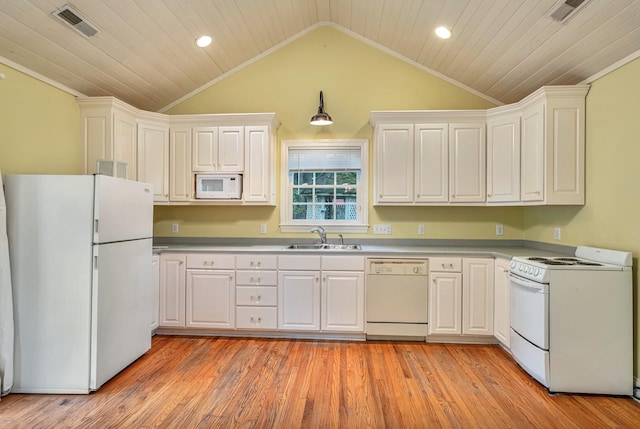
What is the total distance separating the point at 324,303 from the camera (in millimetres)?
3264

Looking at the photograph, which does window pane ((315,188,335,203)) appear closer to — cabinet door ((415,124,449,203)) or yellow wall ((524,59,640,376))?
cabinet door ((415,124,449,203))

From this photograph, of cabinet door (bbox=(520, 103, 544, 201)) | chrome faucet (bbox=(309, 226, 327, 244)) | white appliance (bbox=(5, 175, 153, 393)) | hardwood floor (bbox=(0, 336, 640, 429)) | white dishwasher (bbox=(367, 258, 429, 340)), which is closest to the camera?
hardwood floor (bbox=(0, 336, 640, 429))

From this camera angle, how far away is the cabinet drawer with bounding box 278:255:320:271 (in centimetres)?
327

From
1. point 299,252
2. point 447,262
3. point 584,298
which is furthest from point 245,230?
point 584,298

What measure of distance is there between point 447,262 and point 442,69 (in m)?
2.16

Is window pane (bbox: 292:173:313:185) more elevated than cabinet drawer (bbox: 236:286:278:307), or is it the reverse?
window pane (bbox: 292:173:313:185)

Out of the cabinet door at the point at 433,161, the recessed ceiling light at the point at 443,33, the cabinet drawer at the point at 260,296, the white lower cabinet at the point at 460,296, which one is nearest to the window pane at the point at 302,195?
the cabinet drawer at the point at 260,296

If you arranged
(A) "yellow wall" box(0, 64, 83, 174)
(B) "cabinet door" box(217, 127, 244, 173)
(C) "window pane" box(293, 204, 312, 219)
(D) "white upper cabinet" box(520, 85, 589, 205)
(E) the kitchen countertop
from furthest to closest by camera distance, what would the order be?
(C) "window pane" box(293, 204, 312, 219) < (B) "cabinet door" box(217, 127, 244, 173) < (E) the kitchen countertop < (D) "white upper cabinet" box(520, 85, 589, 205) < (A) "yellow wall" box(0, 64, 83, 174)

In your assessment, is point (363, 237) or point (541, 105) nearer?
point (541, 105)

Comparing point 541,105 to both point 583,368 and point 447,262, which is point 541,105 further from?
point 583,368

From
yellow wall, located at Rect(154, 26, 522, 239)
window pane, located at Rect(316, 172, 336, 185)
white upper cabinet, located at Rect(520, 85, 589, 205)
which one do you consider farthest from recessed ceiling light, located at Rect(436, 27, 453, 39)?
window pane, located at Rect(316, 172, 336, 185)

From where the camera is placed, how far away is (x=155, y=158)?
3.53m

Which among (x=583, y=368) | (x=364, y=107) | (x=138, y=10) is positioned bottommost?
(x=583, y=368)

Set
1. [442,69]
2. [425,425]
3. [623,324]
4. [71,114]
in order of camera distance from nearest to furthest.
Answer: [425,425] < [623,324] < [71,114] < [442,69]
